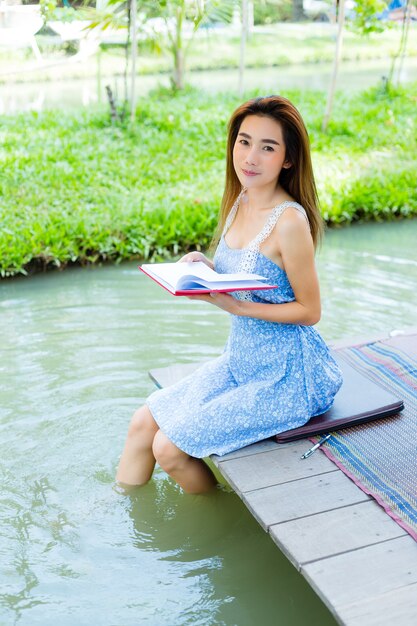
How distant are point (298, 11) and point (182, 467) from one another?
1661 centimetres

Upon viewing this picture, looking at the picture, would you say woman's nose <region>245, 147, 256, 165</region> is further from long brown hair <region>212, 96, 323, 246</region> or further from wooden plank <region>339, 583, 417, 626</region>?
wooden plank <region>339, 583, 417, 626</region>

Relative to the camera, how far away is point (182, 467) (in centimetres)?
252

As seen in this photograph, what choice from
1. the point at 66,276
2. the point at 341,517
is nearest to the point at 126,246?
the point at 66,276

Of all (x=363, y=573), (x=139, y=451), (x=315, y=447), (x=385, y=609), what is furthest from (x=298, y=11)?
(x=385, y=609)

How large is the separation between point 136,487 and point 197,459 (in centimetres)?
33

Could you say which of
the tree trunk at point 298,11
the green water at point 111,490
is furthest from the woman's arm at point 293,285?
the tree trunk at point 298,11

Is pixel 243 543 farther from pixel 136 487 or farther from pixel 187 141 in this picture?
pixel 187 141

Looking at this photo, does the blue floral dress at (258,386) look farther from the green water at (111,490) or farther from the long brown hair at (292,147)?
the green water at (111,490)

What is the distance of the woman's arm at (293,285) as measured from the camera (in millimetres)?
2365

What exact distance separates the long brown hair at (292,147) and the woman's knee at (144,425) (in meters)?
0.78

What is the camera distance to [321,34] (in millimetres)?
16266

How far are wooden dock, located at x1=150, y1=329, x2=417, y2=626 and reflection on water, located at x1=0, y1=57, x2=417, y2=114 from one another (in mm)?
7575

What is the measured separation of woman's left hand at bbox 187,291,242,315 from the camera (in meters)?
2.35

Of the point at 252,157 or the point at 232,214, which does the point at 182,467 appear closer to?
the point at 232,214
